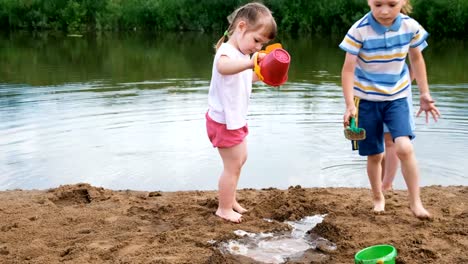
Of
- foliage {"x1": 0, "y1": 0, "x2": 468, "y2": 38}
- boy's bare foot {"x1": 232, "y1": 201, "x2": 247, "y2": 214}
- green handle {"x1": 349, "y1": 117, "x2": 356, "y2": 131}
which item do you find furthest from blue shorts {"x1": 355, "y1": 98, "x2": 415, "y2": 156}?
foliage {"x1": 0, "y1": 0, "x2": 468, "y2": 38}

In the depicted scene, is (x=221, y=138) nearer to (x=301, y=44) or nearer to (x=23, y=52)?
(x=23, y=52)

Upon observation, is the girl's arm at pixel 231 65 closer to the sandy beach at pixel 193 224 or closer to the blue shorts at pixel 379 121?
the blue shorts at pixel 379 121

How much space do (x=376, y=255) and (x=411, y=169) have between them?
3.58 ft

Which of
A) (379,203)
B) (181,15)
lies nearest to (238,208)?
(379,203)

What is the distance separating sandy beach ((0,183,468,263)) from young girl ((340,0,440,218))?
465mm

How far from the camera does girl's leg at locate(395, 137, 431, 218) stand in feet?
15.3

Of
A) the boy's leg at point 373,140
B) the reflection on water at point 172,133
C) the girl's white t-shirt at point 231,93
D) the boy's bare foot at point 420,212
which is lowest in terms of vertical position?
the reflection on water at point 172,133

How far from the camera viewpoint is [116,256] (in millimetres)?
4125

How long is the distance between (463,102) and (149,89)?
571 cm

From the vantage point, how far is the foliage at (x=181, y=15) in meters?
27.8

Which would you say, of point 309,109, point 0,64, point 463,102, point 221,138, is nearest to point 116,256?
point 221,138

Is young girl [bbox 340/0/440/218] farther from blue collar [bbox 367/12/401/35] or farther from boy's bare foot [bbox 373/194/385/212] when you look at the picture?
boy's bare foot [bbox 373/194/385/212]

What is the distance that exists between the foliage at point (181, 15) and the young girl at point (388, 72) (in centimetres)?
2356

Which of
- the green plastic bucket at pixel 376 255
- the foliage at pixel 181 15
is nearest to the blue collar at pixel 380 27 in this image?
the green plastic bucket at pixel 376 255
